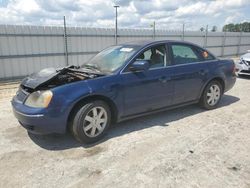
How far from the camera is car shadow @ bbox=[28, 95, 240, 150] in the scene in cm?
380

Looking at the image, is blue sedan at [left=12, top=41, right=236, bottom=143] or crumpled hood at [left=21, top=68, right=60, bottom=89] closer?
blue sedan at [left=12, top=41, right=236, bottom=143]

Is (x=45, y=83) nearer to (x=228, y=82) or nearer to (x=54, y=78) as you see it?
(x=54, y=78)

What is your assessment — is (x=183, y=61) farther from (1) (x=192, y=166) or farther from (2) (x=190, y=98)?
(1) (x=192, y=166)

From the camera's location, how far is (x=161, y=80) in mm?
4453

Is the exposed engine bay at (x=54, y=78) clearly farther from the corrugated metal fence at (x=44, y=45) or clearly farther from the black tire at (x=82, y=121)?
the corrugated metal fence at (x=44, y=45)

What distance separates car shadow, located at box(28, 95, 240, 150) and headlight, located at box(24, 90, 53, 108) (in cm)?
69

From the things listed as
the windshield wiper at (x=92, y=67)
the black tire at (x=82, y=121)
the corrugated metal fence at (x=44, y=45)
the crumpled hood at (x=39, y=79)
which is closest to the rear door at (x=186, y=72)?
the windshield wiper at (x=92, y=67)

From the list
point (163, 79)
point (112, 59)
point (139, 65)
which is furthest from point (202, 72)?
point (112, 59)

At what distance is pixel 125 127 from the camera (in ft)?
14.7

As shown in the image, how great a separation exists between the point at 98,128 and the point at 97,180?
113 centimetres

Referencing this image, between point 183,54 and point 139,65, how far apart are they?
1350mm

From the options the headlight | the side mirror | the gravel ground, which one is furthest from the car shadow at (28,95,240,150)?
the side mirror

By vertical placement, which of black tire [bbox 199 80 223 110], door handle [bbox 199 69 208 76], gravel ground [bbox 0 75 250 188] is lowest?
gravel ground [bbox 0 75 250 188]

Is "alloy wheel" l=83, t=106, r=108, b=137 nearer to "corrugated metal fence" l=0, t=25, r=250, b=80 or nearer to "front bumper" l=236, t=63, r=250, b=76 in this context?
"corrugated metal fence" l=0, t=25, r=250, b=80
